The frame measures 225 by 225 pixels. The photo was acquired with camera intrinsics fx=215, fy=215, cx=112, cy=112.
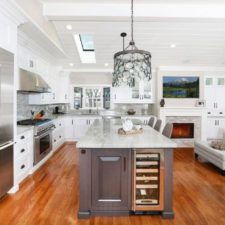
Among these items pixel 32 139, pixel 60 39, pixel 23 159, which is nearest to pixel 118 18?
pixel 60 39

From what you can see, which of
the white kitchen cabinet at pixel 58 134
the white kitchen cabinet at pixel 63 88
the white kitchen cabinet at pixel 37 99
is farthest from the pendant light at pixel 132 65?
the white kitchen cabinet at pixel 63 88

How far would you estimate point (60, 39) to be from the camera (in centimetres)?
579

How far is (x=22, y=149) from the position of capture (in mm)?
3814

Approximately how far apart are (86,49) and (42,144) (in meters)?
3.60

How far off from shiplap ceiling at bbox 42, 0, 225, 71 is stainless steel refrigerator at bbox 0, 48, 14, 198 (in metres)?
1.82

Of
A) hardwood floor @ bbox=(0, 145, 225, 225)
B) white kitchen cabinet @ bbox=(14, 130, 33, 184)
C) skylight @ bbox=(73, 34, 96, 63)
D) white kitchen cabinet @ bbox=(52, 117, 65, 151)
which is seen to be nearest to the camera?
hardwood floor @ bbox=(0, 145, 225, 225)

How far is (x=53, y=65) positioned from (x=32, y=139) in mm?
3249

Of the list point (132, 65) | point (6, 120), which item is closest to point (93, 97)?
point (132, 65)

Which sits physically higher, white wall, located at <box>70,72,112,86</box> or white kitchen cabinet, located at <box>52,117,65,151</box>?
white wall, located at <box>70,72,112,86</box>

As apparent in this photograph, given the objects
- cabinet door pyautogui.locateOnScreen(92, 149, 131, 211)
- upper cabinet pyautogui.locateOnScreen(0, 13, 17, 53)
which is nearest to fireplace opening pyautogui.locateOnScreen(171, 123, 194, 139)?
cabinet door pyautogui.locateOnScreen(92, 149, 131, 211)

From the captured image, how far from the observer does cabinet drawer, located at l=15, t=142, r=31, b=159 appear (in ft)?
11.8

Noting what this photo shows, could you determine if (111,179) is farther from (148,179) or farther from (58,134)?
(58,134)

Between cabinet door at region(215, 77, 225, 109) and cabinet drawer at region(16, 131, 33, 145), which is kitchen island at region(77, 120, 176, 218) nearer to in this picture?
cabinet drawer at region(16, 131, 33, 145)

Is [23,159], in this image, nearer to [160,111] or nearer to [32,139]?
[32,139]
